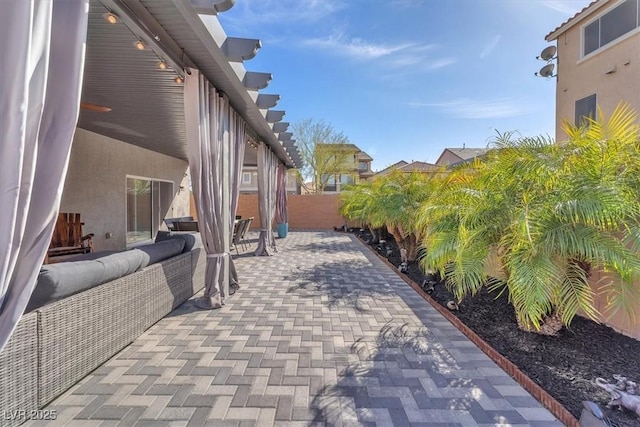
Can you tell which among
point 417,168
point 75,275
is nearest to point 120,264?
point 75,275

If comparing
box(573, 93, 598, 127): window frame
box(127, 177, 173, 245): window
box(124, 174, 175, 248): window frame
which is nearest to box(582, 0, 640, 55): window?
box(573, 93, 598, 127): window frame

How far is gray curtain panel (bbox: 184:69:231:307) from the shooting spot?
368cm

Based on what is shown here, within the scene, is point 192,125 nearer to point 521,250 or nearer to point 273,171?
point 521,250

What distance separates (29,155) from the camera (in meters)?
1.39

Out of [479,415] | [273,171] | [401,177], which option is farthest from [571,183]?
[273,171]

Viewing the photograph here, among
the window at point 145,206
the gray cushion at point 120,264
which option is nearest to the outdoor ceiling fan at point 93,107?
the gray cushion at point 120,264

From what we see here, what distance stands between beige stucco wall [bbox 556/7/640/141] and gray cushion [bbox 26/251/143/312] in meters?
10.9

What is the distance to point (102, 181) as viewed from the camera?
22.8 feet

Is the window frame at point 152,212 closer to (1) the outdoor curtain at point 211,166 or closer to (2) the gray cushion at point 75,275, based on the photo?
(1) the outdoor curtain at point 211,166

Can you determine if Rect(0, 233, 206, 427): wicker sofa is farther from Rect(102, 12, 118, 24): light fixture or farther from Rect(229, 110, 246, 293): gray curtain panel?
Rect(102, 12, 118, 24): light fixture

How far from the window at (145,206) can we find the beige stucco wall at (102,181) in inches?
13.7

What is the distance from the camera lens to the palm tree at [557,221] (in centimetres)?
245

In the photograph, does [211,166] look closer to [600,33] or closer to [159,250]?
[159,250]

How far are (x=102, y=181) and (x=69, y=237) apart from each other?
1.63 m
